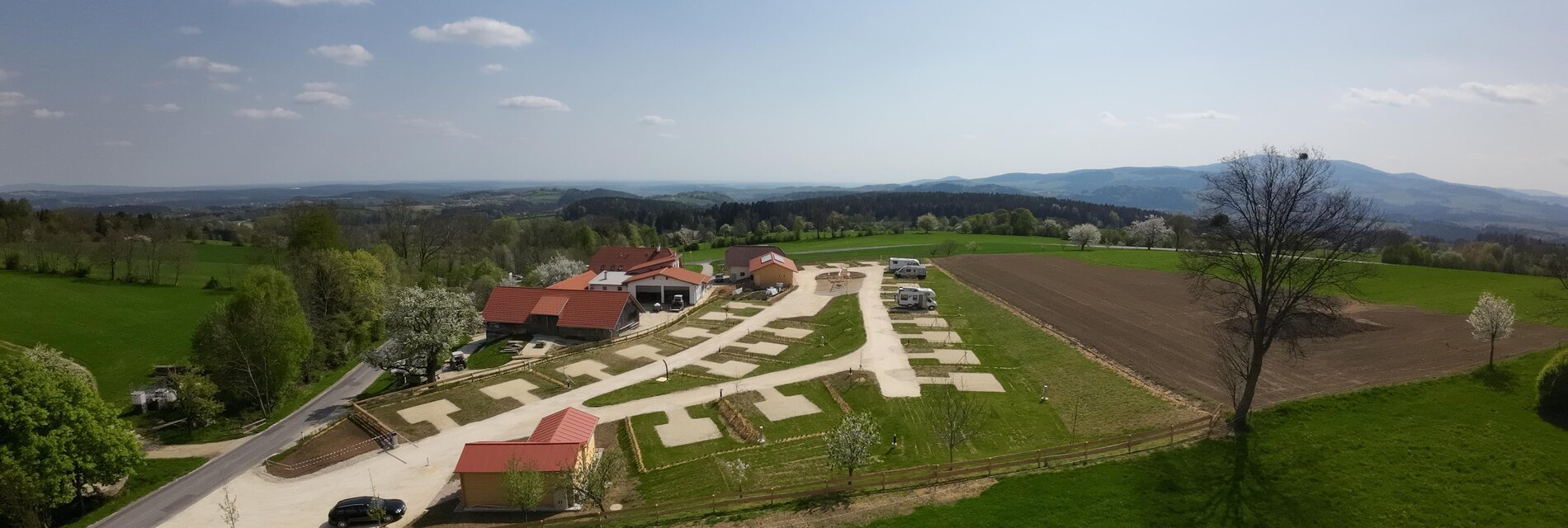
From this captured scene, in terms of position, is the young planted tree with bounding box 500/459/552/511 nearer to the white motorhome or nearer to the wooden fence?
the wooden fence

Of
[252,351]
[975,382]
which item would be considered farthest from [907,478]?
[252,351]

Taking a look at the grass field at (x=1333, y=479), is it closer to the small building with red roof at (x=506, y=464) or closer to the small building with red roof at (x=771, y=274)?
the small building with red roof at (x=506, y=464)

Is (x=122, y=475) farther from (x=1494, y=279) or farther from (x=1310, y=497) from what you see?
(x=1494, y=279)

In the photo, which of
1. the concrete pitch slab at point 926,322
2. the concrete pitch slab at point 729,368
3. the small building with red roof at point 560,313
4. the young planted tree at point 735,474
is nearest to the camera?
the young planted tree at point 735,474

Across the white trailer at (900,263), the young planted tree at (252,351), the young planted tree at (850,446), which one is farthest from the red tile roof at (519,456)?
the white trailer at (900,263)

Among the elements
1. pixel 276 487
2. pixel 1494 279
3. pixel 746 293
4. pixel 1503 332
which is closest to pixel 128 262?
pixel 276 487

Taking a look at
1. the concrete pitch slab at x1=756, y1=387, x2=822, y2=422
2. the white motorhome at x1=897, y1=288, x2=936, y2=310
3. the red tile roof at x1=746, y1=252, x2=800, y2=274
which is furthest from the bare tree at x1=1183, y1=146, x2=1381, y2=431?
the red tile roof at x1=746, y1=252, x2=800, y2=274
